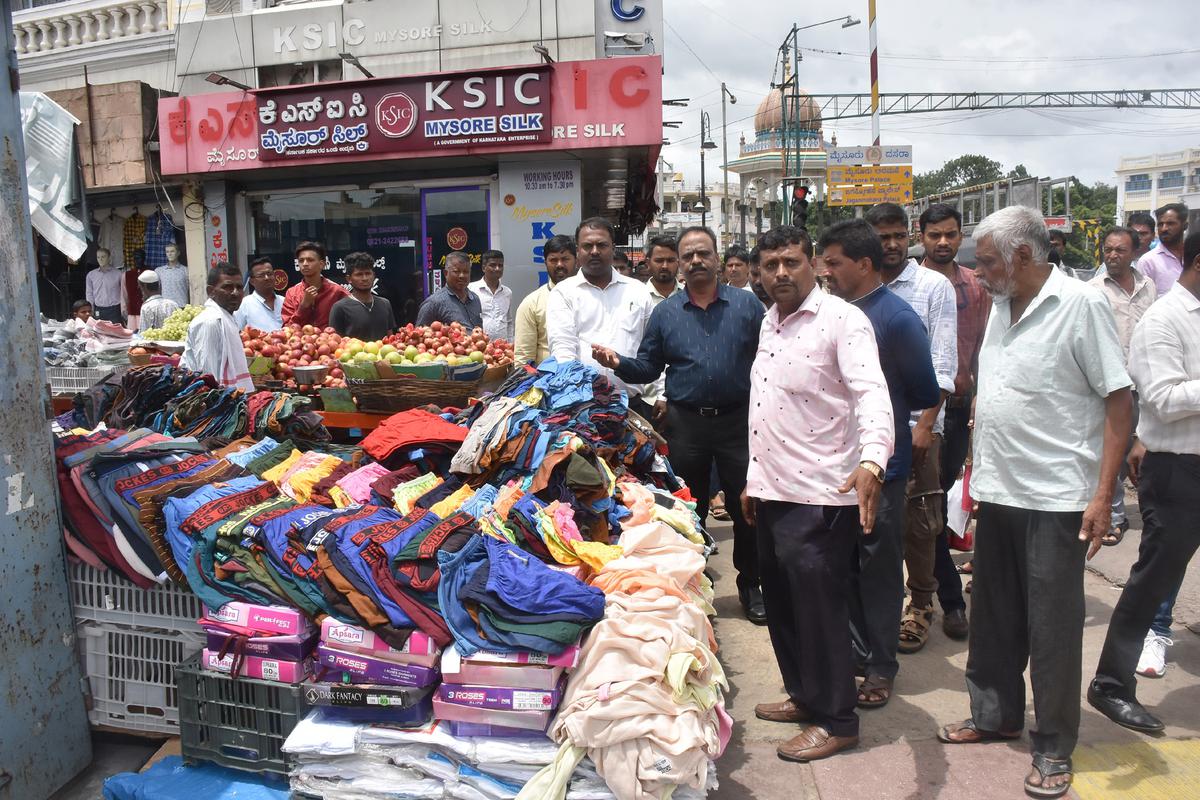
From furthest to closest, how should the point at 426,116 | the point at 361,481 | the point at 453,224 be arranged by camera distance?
the point at 453,224
the point at 426,116
the point at 361,481

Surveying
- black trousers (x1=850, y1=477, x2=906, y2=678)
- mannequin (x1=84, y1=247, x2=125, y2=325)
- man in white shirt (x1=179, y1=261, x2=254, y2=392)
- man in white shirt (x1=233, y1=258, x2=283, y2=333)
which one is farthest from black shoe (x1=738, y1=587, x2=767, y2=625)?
mannequin (x1=84, y1=247, x2=125, y2=325)

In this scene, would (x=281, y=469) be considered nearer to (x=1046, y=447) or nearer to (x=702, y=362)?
(x=702, y=362)

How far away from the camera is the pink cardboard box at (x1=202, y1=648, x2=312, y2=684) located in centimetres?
273

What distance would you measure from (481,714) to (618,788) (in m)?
0.49

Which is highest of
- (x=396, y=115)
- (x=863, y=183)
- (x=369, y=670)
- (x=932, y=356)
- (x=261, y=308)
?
(x=863, y=183)

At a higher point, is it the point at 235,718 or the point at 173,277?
the point at 173,277

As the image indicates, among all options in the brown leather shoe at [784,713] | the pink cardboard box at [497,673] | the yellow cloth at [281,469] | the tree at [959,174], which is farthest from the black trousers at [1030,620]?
the tree at [959,174]

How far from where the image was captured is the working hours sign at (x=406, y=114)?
10.0m

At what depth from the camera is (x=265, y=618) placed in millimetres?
2775

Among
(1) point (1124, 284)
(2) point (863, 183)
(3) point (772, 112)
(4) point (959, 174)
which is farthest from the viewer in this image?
(4) point (959, 174)

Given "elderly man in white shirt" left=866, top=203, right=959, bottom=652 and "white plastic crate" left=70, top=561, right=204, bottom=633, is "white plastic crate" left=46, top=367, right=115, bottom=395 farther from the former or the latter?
"elderly man in white shirt" left=866, top=203, right=959, bottom=652

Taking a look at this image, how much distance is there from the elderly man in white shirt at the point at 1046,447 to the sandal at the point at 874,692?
699 mm

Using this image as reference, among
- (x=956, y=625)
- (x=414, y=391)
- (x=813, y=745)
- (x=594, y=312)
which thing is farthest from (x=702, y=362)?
(x=956, y=625)

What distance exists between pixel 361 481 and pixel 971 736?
104 inches
